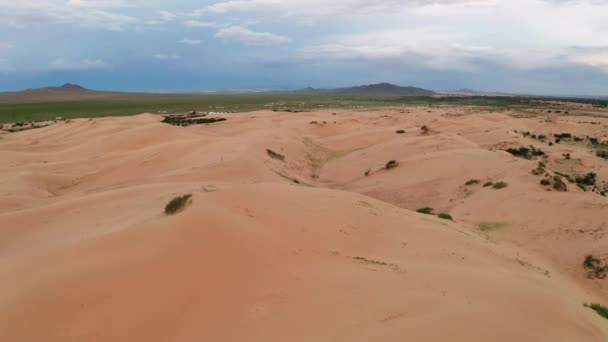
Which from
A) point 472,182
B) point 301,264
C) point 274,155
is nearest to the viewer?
point 301,264

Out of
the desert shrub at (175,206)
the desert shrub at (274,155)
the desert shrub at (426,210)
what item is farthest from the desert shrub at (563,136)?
the desert shrub at (175,206)

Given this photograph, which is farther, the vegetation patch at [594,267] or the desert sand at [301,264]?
the vegetation patch at [594,267]

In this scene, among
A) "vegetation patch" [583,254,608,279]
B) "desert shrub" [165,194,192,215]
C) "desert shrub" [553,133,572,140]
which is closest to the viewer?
"desert shrub" [165,194,192,215]

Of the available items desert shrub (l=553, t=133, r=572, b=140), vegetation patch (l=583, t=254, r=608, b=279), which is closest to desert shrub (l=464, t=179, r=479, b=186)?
vegetation patch (l=583, t=254, r=608, b=279)

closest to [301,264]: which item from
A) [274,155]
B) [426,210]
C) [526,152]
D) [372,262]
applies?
[372,262]

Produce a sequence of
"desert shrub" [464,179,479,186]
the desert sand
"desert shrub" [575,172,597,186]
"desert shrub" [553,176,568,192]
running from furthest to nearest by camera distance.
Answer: "desert shrub" [575,172,597,186] < "desert shrub" [464,179,479,186] < "desert shrub" [553,176,568,192] < the desert sand

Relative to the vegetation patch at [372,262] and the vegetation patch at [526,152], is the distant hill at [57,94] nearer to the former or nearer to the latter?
the vegetation patch at [526,152]

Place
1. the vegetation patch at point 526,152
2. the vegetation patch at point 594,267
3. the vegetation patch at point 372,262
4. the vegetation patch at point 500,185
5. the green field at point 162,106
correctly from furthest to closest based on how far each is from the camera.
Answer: the green field at point 162,106 → the vegetation patch at point 526,152 → the vegetation patch at point 500,185 → the vegetation patch at point 594,267 → the vegetation patch at point 372,262

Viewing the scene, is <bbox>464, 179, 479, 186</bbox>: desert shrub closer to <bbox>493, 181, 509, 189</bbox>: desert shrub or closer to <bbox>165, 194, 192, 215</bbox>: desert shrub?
<bbox>493, 181, 509, 189</bbox>: desert shrub

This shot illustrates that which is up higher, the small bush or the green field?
the green field

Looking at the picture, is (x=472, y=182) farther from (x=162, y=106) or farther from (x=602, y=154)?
(x=162, y=106)

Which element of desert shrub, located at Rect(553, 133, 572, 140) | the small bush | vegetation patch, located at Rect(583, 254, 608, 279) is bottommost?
vegetation patch, located at Rect(583, 254, 608, 279)

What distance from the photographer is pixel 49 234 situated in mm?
9938

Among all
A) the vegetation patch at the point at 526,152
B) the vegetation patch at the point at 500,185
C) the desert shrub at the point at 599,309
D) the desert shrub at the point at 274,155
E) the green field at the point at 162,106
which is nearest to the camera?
the desert shrub at the point at 599,309
